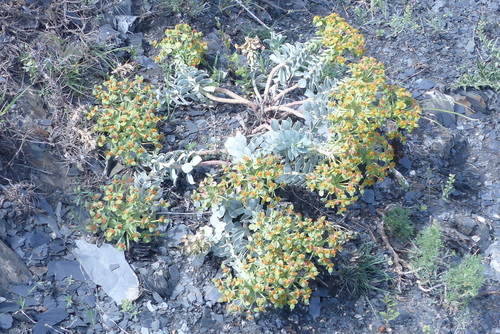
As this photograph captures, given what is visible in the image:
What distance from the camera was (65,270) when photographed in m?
3.11

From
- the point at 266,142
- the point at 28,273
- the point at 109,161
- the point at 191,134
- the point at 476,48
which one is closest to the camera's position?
the point at 28,273

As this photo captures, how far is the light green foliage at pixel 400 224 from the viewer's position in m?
3.60

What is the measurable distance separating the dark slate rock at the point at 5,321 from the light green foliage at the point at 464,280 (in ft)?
7.79

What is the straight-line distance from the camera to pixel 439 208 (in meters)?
3.84

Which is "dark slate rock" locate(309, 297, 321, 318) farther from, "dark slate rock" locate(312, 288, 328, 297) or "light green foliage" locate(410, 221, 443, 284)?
"light green foliage" locate(410, 221, 443, 284)

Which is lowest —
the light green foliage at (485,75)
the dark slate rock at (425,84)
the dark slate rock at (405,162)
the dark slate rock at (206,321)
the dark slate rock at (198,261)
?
the dark slate rock at (206,321)

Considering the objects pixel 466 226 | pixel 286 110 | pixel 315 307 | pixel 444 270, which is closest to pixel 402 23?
pixel 286 110

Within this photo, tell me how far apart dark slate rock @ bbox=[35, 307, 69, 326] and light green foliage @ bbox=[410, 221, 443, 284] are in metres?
2.03

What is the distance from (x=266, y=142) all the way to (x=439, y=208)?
1.34 metres

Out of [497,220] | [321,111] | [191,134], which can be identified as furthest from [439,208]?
[191,134]

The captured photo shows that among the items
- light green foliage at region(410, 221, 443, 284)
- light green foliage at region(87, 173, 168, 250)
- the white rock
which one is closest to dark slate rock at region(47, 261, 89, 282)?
light green foliage at region(87, 173, 168, 250)

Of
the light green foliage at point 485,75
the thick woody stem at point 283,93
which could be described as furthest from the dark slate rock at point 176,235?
the light green foliage at point 485,75

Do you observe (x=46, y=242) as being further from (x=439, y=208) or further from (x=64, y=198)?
(x=439, y=208)

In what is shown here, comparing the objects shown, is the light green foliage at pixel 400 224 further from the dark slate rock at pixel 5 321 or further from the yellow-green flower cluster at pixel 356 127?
the dark slate rock at pixel 5 321
